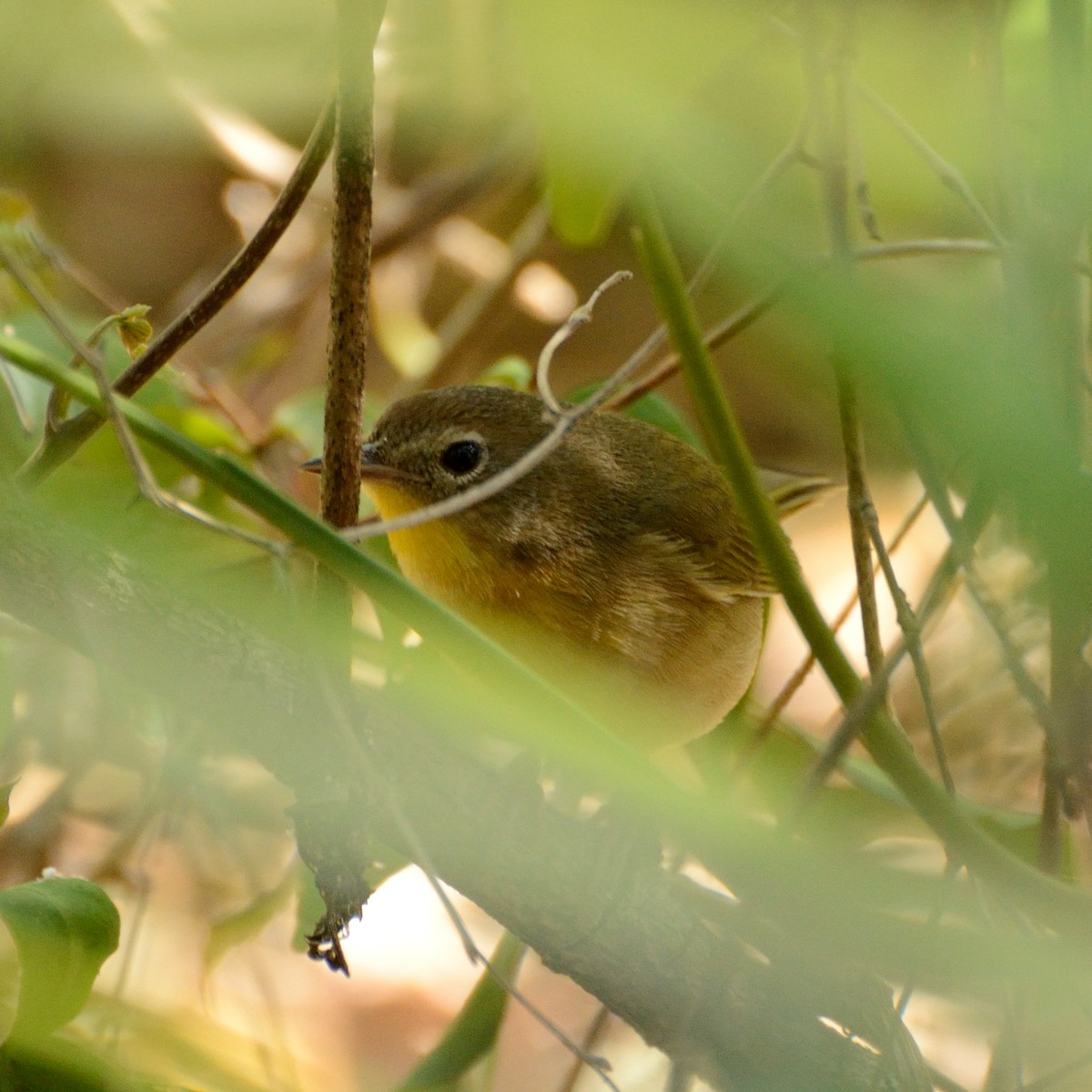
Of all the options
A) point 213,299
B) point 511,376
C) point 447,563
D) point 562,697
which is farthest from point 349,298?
point 511,376

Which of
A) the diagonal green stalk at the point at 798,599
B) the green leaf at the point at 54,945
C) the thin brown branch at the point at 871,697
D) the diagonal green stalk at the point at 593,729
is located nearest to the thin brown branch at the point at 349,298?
the diagonal green stalk at the point at 593,729

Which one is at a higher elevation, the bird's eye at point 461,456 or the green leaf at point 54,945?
the bird's eye at point 461,456

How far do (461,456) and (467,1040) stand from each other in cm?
102

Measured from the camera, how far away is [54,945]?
118 cm

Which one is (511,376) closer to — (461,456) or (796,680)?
(461,456)

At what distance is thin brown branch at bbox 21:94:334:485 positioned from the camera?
131 cm

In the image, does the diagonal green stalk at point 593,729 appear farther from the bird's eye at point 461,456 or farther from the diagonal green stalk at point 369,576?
the bird's eye at point 461,456

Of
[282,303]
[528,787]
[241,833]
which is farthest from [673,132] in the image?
[282,303]

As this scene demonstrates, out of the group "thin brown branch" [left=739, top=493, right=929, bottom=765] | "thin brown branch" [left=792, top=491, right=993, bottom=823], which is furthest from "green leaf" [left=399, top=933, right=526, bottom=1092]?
"thin brown branch" [left=792, top=491, right=993, bottom=823]

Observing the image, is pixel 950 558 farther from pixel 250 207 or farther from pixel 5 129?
pixel 250 207

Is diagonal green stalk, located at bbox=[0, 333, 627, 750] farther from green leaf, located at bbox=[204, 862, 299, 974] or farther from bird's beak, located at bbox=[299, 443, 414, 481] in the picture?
green leaf, located at bbox=[204, 862, 299, 974]

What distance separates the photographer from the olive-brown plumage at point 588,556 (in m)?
1.98

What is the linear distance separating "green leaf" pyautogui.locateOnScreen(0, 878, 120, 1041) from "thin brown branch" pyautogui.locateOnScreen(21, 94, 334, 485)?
1.56 feet

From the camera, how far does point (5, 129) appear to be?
1.20 metres
